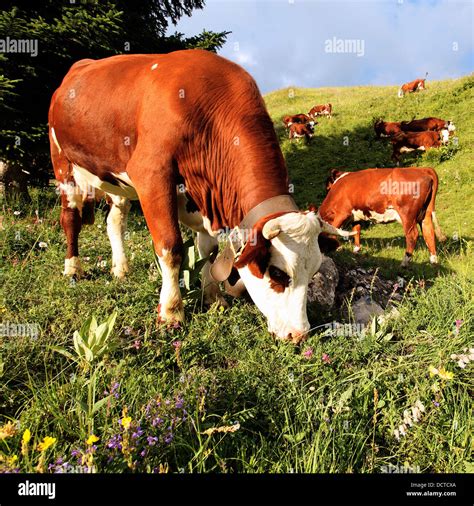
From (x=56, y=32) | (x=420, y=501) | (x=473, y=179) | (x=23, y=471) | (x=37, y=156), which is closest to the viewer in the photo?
(x=23, y=471)

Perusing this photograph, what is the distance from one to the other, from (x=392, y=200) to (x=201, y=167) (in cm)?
651

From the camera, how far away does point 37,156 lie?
8.70 metres

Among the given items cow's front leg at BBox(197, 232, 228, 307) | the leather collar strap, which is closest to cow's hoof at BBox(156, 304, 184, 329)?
cow's front leg at BBox(197, 232, 228, 307)

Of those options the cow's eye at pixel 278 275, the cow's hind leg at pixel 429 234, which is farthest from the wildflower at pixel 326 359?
the cow's hind leg at pixel 429 234

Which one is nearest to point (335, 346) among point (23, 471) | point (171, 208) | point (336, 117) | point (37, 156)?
point (171, 208)

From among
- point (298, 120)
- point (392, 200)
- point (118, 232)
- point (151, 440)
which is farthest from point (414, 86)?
point (151, 440)

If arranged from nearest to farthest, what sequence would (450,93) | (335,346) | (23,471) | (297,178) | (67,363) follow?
(23,471) → (67,363) → (335,346) → (297,178) → (450,93)

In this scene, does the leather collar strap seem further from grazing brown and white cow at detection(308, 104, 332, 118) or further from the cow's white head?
grazing brown and white cow at detection(308, 104, 332, 118)

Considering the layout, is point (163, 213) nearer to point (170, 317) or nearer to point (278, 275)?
point (170, 317)

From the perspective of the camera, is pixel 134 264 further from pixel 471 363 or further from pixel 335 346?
pixel 471 363

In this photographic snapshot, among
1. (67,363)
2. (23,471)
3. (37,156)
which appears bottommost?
(23,471)

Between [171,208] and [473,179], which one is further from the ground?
[473,179]

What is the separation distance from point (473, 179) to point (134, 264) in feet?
42.0

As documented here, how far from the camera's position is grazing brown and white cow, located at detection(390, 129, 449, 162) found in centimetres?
1683
